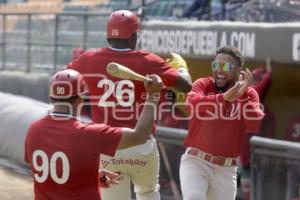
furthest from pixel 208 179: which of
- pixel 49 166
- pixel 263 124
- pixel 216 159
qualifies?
pixel 263 124

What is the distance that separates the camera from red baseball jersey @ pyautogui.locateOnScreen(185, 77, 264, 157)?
628 centimetres

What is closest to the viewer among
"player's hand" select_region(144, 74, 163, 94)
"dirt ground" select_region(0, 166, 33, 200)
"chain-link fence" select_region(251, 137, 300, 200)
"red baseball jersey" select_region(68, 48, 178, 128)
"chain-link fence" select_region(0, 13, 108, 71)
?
"player's hand" select_region(144, 74, 163, 94)

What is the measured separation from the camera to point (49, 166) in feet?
15.4

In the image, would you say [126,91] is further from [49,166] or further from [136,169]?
[49,166]

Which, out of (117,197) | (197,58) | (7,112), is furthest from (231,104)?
(7,112)

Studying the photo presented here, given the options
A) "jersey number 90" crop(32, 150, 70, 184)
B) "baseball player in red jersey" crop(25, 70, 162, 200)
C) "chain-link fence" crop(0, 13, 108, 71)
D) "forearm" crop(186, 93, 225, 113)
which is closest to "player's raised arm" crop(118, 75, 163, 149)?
"baseball player in red jersey" crop(25, 70, 162, 200)

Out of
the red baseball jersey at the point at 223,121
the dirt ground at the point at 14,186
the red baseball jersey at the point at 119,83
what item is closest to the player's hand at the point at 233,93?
Answer: the red baseball jersey at the point at 223,121

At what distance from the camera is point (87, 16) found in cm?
1439

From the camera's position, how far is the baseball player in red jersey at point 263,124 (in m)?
7.99

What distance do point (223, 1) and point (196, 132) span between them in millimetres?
6744

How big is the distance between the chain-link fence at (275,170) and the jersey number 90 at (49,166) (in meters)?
2.78

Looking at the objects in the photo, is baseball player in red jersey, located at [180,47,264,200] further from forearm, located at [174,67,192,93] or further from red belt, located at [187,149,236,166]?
forearm, located at [174,67,192,93]

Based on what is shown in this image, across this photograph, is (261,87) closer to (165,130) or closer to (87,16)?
(165,130)

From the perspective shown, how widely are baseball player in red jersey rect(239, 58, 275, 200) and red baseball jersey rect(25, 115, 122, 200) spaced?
3.33 metres
